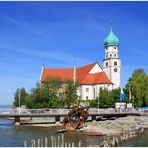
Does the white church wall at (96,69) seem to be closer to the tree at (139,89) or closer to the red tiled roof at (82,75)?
the red tiled roof at (82,75)

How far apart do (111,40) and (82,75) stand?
13.5 metres

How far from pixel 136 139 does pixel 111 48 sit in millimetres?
65264

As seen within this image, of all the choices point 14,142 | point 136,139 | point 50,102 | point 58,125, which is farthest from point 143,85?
point 14,142

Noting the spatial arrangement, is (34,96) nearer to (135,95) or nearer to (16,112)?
(16,112)

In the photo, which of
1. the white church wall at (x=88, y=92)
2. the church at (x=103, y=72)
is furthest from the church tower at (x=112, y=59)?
the white church wall at (x=88, y=92)

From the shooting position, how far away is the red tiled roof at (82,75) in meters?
109

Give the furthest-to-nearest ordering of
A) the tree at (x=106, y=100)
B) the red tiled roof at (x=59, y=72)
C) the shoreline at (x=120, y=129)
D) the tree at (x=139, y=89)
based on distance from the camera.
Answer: the red tiled roof at (x=59, y=72) < the tree at (x=106, y=100) < the tree at (x=139, y=89) < the shoreline at (x=120, y=129)

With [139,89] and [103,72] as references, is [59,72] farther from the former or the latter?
[139,89]

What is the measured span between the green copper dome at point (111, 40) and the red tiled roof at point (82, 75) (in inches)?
305

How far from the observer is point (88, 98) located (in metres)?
114

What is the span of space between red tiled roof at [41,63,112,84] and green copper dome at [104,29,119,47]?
7.74 m

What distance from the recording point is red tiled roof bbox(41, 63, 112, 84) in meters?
109

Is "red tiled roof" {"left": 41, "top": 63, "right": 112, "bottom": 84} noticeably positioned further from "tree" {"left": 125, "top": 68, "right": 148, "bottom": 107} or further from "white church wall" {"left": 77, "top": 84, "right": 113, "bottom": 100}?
"tree" {"left": 125, "top": 68, "right": 148, "bottom": 107}

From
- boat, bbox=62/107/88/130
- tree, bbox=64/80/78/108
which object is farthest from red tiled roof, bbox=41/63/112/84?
boat, bbox=62/107/88/130
